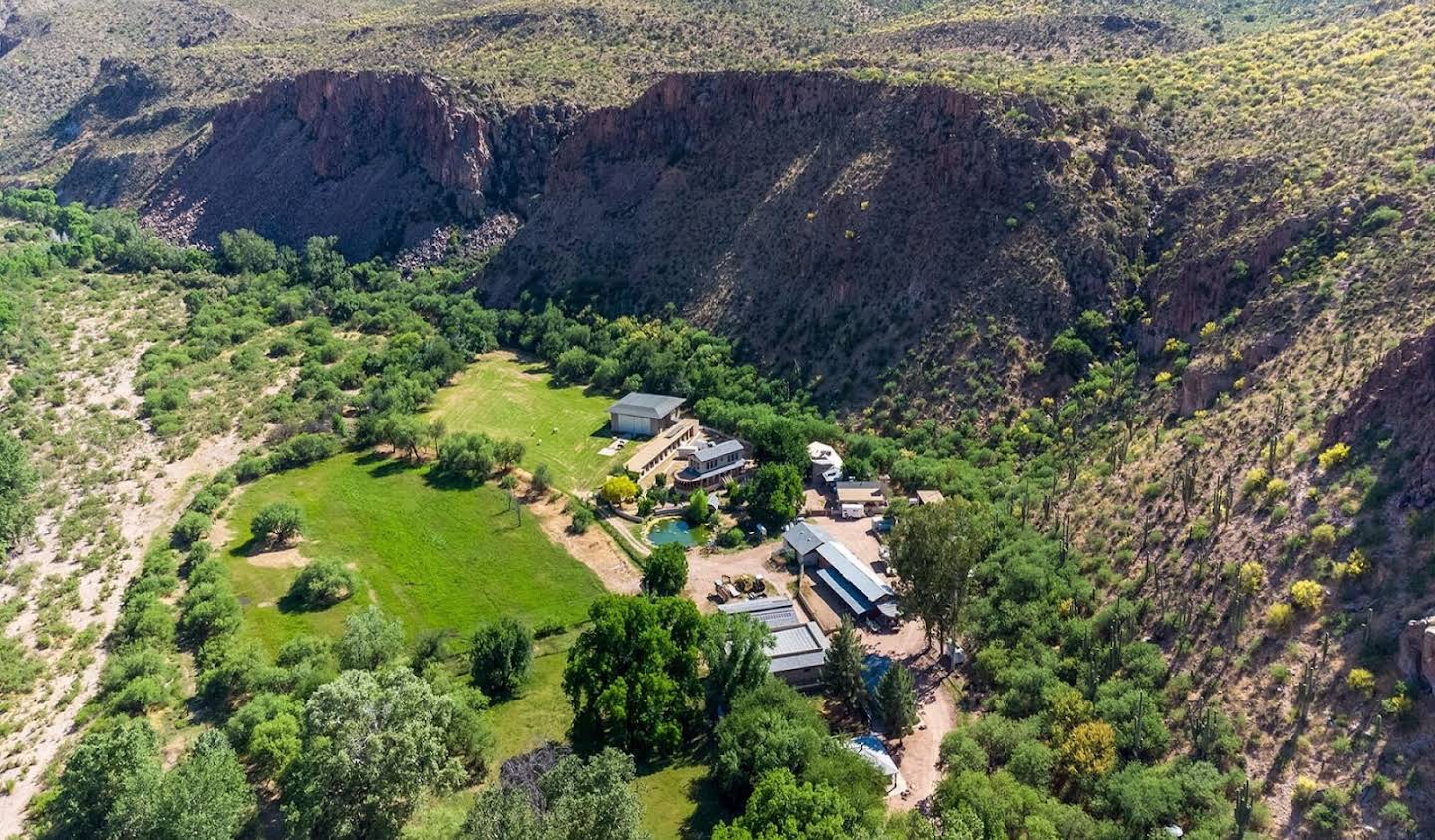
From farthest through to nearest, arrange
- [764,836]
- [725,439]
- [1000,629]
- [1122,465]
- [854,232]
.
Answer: [854,232]
[725,439]
[1122,465]
[1000,629]
[764,836]

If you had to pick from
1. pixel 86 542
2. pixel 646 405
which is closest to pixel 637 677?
pixel 646 405

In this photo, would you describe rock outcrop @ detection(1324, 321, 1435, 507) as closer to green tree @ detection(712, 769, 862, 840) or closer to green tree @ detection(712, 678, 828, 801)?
green tree @ detection(712, 678, 828, 801)

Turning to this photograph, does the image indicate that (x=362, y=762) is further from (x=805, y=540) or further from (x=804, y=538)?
(x=804, y=538)

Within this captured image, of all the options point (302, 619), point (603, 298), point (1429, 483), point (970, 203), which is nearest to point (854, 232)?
point (970, 203)

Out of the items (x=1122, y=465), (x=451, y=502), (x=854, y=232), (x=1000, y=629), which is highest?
(x=854, y=232)

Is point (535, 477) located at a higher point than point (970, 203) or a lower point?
lower

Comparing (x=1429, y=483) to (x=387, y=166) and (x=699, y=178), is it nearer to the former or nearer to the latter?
(x=699, y=178)

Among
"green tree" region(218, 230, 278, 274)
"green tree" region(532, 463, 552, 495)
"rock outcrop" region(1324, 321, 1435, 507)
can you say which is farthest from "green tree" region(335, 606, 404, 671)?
"green tree" region(218, 230, 278, 274)
